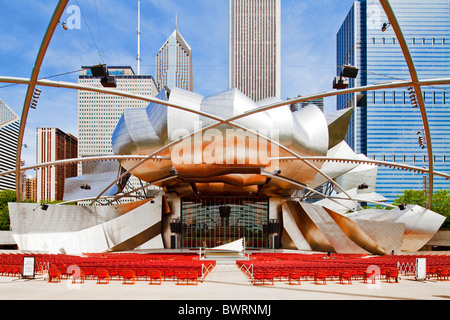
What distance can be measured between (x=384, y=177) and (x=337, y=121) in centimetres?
10198

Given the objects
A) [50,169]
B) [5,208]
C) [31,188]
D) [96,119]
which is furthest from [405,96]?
[31,188]

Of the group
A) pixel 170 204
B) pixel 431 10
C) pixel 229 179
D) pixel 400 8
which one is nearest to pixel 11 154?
pixel 170 204

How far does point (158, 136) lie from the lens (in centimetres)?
3456

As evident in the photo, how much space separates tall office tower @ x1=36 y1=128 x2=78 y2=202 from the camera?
A: 17625cm

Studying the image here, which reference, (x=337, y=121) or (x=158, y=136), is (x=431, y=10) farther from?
(x=158, y=136)

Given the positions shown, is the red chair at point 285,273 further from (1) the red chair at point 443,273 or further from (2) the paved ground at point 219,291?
(1) the red chair at point 443,273

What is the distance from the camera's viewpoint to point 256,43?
18500 cm

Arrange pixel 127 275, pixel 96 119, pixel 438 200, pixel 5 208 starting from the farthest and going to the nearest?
pixel 96 119
pixel 5 208
pixel 438 200
pixel 127 275

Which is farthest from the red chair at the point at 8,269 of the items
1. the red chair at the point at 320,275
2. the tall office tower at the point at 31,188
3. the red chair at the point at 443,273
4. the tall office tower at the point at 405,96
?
the tall office tower at the point at 31,188

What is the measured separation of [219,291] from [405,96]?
139m

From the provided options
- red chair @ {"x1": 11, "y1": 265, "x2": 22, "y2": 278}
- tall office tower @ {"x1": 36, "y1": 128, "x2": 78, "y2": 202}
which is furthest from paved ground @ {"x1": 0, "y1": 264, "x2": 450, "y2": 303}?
tall office tower @ {"x1": 36, "y1": 128, "x2": 78, "y2": 202}

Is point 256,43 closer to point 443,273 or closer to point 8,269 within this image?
point 443,273

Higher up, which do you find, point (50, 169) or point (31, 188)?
point (50, 169)

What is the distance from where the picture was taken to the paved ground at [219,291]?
10852mm
